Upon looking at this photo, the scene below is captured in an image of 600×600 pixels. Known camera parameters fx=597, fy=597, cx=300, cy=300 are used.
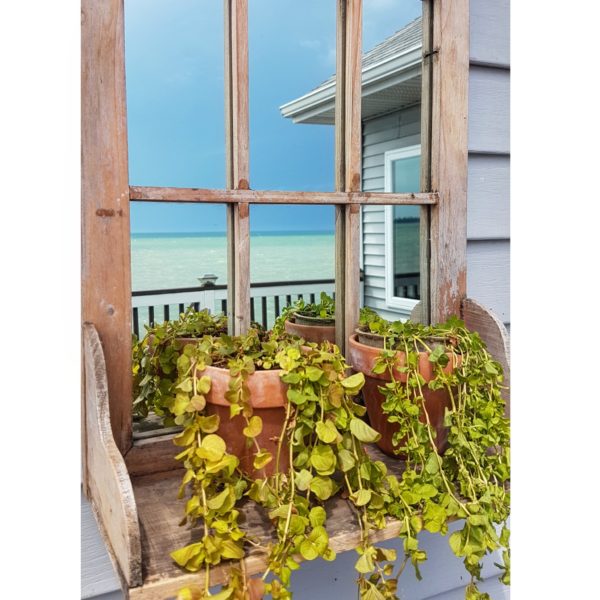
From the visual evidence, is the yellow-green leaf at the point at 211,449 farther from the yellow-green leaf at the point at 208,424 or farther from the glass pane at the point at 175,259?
the glass pane at the point at 175,259

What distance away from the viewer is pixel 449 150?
1190mm

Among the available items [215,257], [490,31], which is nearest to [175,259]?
[215,257]

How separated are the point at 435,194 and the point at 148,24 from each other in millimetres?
607

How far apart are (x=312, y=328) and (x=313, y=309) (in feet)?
0.18

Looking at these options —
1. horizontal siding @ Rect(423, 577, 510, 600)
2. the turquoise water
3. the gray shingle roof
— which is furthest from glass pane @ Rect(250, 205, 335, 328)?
horizontal siding @ Rect(423, 577, 510, 600)

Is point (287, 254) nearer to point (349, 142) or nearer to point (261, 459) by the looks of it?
point (349, 142)

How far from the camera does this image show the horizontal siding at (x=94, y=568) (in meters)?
1.02

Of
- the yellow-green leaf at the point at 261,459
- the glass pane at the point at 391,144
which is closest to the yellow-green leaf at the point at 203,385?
the yellow-green leaf at the point at 261,459

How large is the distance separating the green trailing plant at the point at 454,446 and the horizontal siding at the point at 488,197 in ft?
1.16
